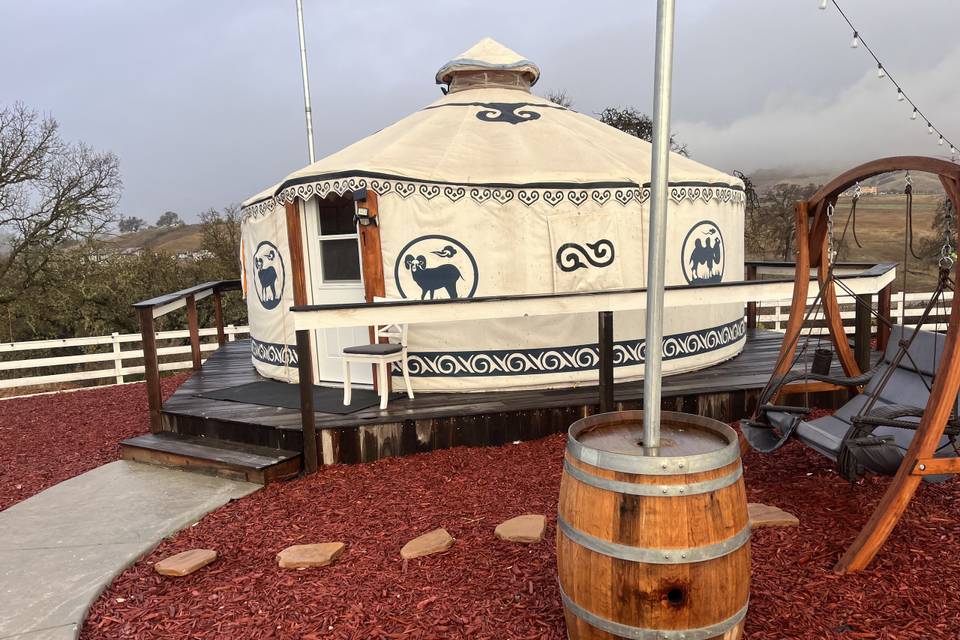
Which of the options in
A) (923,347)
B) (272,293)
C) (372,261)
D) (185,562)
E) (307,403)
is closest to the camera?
(185,562)

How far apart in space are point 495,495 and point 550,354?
6.82 feet

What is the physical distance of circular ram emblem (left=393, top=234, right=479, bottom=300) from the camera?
543 centimetres

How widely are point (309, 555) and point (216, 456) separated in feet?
6.07

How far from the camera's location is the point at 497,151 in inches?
242

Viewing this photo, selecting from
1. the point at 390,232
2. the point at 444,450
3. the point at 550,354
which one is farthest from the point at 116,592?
the point at 550,354

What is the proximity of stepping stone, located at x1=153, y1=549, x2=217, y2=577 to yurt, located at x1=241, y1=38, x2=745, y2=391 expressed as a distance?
2.43m

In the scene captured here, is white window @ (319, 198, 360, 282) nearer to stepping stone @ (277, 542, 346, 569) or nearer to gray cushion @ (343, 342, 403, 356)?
gray cushion @ (343, 342, 403, 356)

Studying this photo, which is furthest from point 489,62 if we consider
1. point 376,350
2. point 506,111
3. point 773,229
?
point 773,229

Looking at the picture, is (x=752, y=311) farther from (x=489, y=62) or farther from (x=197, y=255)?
(x=197, y=255)

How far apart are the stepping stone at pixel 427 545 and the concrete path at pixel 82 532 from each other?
139 cm

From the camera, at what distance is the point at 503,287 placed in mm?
5562

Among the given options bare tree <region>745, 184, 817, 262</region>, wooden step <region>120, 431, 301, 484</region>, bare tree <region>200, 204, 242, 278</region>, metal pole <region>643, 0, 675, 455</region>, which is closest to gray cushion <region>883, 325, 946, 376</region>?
metal pole <region>643, 0, 675, 455</region>

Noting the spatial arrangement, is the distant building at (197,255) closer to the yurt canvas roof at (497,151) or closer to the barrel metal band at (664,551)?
the yurt canvas roof at (497,151)

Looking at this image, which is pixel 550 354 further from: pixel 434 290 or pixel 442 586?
pixel 442 586
